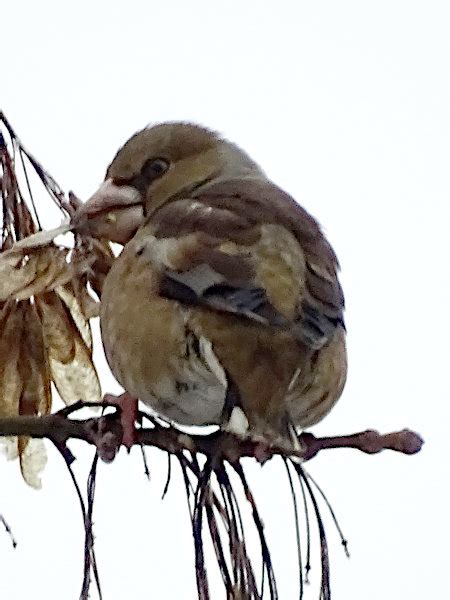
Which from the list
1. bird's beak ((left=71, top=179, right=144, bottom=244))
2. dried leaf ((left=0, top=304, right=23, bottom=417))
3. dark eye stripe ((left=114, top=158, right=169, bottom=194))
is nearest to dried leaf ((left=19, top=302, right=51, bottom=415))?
dried leaf ((left=0, top=304, right=23, bottom=417))

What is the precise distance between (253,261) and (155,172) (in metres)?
0.32

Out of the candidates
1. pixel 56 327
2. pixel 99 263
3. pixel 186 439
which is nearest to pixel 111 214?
pixel 99 263

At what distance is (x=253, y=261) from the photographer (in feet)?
3.65

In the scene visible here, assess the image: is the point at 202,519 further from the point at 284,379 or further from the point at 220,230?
the point at 220,230

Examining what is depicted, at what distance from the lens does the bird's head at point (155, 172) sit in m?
1.32

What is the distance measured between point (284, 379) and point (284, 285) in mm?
89

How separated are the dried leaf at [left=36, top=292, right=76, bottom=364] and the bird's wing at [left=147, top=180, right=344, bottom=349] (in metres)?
0.13

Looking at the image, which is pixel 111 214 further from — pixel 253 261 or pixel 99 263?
pixel 253 261

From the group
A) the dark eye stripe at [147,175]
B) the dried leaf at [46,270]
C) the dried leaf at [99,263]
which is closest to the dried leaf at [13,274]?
the dried leaf at [46,270]

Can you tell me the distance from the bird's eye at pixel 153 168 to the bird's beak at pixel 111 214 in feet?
0.09

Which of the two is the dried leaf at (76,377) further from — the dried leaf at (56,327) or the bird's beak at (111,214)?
the bird's beak at (111,214)

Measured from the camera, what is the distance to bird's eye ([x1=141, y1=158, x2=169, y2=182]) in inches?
54.5

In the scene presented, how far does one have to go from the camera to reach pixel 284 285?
1099mm

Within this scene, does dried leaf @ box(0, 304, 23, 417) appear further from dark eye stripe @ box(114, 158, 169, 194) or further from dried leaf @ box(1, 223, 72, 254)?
dark eye stripe @ box(114, 158, 169, 194)
